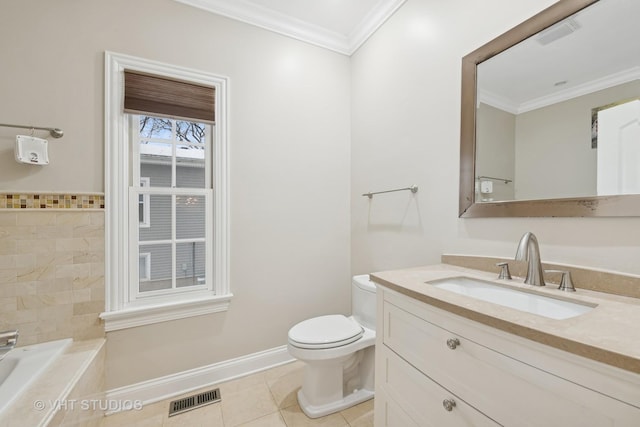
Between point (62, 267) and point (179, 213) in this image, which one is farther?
point (179, 213)

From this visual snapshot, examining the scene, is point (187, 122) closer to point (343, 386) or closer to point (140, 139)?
point (140, 139)

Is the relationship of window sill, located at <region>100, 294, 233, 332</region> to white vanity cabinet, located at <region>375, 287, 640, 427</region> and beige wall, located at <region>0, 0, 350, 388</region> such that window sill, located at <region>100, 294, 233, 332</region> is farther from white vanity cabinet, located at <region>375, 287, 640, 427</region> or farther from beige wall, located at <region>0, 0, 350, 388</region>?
white vanity cabinet, located at <region>375, 287, 640, 427</region>

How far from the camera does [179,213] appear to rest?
6.19ft

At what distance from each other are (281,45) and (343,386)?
2.52 metres

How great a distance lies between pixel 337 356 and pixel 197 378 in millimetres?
1048

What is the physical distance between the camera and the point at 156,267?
1.83m

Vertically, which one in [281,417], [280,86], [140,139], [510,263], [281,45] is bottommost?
[281,417]

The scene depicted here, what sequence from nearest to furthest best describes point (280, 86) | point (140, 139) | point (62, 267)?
point (62, 267)
point (140, 139)
point (280, 86)

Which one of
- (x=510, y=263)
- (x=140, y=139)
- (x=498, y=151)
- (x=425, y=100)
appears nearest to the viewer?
(x=510, y=263)

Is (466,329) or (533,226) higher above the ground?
(533,226)

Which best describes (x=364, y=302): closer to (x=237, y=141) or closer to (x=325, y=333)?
(x=325, y=333)

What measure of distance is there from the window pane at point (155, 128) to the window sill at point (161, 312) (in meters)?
1.14

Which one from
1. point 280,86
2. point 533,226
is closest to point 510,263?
point 533,226

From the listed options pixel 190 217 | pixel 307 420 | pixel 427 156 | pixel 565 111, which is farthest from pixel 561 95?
pixel 190 217
